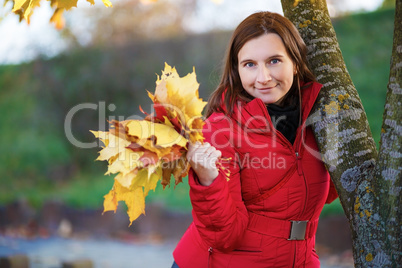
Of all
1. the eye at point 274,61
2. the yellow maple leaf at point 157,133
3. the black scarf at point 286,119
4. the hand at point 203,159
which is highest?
the eye at point 274,61

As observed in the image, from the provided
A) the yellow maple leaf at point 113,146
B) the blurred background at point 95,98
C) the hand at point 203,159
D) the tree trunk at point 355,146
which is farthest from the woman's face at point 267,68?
the blurred background at point 95,98

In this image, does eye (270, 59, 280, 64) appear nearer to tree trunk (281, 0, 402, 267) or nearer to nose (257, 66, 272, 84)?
nose (257, 66, 272, 84)

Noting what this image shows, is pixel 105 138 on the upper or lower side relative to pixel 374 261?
upper

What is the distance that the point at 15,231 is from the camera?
6379 millimetres

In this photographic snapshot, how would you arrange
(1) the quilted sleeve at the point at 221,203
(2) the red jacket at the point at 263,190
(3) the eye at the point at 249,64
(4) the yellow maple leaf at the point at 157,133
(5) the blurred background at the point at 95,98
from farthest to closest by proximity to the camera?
(5) the blurred background at the point at 95,98
(3) the eye at the point at 249,64
(2) the red jacket at the point at 263,190
(1) the quilted sleeve at the point at 221,203
(4) the yellow maple leaf at the point at 157,133

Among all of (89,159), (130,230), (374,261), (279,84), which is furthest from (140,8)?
(374,261)

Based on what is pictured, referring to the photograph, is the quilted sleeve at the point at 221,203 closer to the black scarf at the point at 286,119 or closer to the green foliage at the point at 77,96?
the black scarf at the point at 286,119

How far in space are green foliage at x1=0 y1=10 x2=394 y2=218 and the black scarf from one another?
17.3 ft

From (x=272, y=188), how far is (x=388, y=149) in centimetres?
48

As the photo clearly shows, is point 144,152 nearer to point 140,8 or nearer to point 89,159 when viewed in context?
point 89,159

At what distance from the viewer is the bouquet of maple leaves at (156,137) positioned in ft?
4.78

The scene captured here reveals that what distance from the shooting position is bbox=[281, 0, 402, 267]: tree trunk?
1.66 meters

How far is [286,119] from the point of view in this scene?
6.48ft

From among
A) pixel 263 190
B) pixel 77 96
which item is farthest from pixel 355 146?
pixel 77 96
